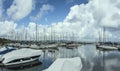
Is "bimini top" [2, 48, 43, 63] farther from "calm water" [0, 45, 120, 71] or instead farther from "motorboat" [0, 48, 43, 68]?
"calm water" [0, 45, 120, 71]

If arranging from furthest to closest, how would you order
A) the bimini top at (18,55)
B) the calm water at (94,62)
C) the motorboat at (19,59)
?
the bimini top at (18,55) < the motorboat at (19,59) < the calm water at (94,62)

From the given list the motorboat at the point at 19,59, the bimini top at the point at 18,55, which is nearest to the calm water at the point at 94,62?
the motorboat at the point at 19,59

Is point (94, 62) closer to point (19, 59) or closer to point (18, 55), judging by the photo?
point (19, 59)

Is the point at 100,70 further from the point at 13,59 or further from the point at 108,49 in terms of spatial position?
the point at 108,49

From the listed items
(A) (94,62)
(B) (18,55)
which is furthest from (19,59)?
→ (A) (94,62)

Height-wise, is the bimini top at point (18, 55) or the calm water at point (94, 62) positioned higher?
the bimini top at point (18, 55)

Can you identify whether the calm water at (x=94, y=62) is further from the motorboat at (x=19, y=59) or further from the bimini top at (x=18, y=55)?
the bimini top at (x=18, y=55)

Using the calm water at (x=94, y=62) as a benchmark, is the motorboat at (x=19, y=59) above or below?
above

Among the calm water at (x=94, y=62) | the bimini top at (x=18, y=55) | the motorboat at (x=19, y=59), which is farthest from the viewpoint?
the bimini top at (x=18, y=55)

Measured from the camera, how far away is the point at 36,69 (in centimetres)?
4634

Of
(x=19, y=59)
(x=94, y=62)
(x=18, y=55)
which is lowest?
(x=94, y=62)

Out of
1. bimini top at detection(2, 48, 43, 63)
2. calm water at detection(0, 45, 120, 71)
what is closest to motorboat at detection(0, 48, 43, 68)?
bimini top at detection(2, 48, 43, 63)

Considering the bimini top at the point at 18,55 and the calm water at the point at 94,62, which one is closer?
the calm water at the point at 94,62

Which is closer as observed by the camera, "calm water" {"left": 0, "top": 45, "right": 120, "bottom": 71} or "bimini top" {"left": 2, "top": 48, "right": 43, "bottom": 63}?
"calm water" {"left": 0, "top": 45, "right": 120, "bottom": 71}
